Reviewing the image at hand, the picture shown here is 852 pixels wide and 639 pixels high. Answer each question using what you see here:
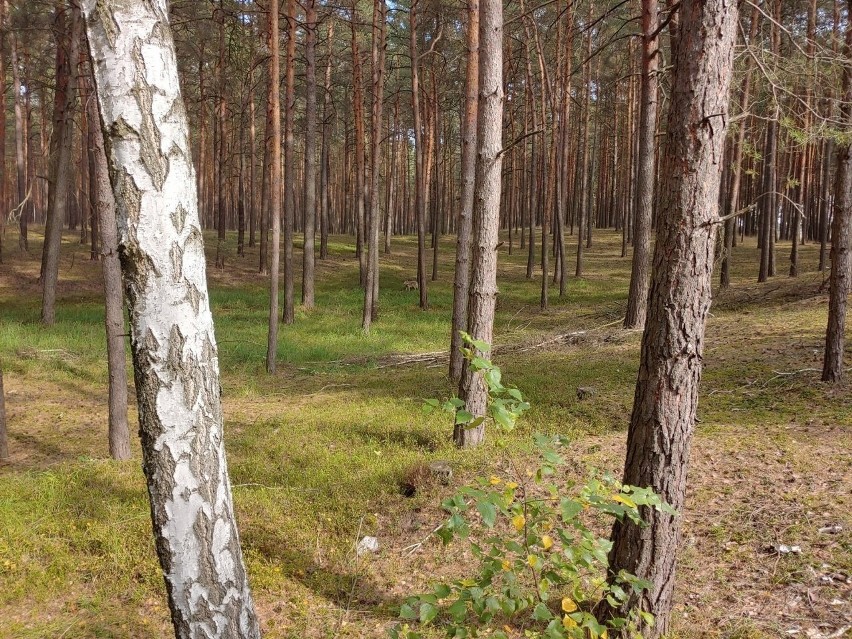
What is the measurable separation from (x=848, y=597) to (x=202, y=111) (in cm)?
2620

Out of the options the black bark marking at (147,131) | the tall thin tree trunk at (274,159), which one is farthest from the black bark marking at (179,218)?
the tall thin tree trunk at (274,159)

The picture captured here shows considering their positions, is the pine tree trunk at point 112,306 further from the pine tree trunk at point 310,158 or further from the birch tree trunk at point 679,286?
the pine tree trunk at point 310,158

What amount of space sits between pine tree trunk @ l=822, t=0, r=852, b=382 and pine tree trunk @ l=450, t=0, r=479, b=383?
4727 millimetres

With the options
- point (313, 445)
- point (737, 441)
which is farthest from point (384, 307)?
point (737, 441)

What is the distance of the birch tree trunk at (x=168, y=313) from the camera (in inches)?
99.3

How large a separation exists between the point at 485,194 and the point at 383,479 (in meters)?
3.38

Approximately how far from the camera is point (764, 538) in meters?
5.05


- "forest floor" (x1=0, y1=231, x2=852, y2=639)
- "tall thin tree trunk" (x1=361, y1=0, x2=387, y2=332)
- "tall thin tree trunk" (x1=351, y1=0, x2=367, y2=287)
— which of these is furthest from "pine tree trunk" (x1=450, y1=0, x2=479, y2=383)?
"tall thin tree trunk" (x1=351, y1=0, x2=367, y2=287)

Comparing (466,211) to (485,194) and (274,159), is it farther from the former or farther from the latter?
(274,159)

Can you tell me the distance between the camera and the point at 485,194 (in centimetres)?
718

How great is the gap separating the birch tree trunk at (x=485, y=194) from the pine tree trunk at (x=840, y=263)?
4.21 m

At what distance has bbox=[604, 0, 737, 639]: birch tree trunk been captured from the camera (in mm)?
3543

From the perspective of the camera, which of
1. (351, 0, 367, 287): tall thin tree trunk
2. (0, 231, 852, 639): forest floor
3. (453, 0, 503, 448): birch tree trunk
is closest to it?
(0, 231, 852, 639): forest floor

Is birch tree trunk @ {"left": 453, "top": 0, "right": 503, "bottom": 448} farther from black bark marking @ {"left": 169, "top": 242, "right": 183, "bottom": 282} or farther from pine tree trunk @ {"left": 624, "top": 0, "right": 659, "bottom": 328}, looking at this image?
pine tree trunk @ {"left": 624, "top": 0, "right": 659, "bottom": 328}
